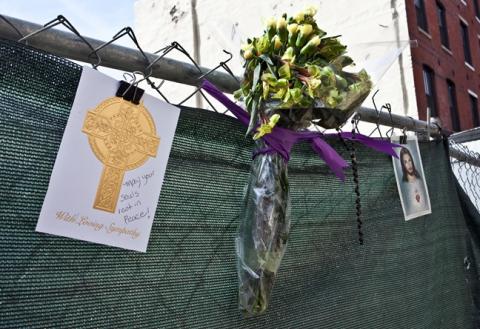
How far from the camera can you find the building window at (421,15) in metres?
15.2

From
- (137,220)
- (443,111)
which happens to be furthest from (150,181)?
(443,111)

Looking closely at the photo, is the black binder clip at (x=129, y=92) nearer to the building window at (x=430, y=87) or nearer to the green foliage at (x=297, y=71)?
the green foliage at (x=297, y=71)

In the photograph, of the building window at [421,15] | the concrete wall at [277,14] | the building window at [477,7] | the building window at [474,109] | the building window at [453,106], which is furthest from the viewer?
the building window at [477,7]

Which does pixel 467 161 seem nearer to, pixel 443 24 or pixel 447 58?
pixel 447 58

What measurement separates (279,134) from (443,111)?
53.6 ft

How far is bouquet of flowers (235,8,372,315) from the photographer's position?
1382 millimetres

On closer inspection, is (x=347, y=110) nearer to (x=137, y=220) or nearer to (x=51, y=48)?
(x=137, y=220)

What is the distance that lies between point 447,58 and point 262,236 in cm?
1805

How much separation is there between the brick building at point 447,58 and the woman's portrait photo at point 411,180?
37.9 ft

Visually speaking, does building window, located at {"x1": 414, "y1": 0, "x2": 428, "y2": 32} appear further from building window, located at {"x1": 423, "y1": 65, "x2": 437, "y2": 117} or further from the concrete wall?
the concrete wall

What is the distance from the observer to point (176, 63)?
1469mm

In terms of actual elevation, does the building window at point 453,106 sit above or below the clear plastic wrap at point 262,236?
above

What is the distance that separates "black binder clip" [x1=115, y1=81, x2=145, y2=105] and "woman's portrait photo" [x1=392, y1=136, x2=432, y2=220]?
143cm

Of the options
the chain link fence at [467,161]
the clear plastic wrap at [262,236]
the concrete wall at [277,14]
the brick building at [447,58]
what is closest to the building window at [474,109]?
the brick building at [447,58]
